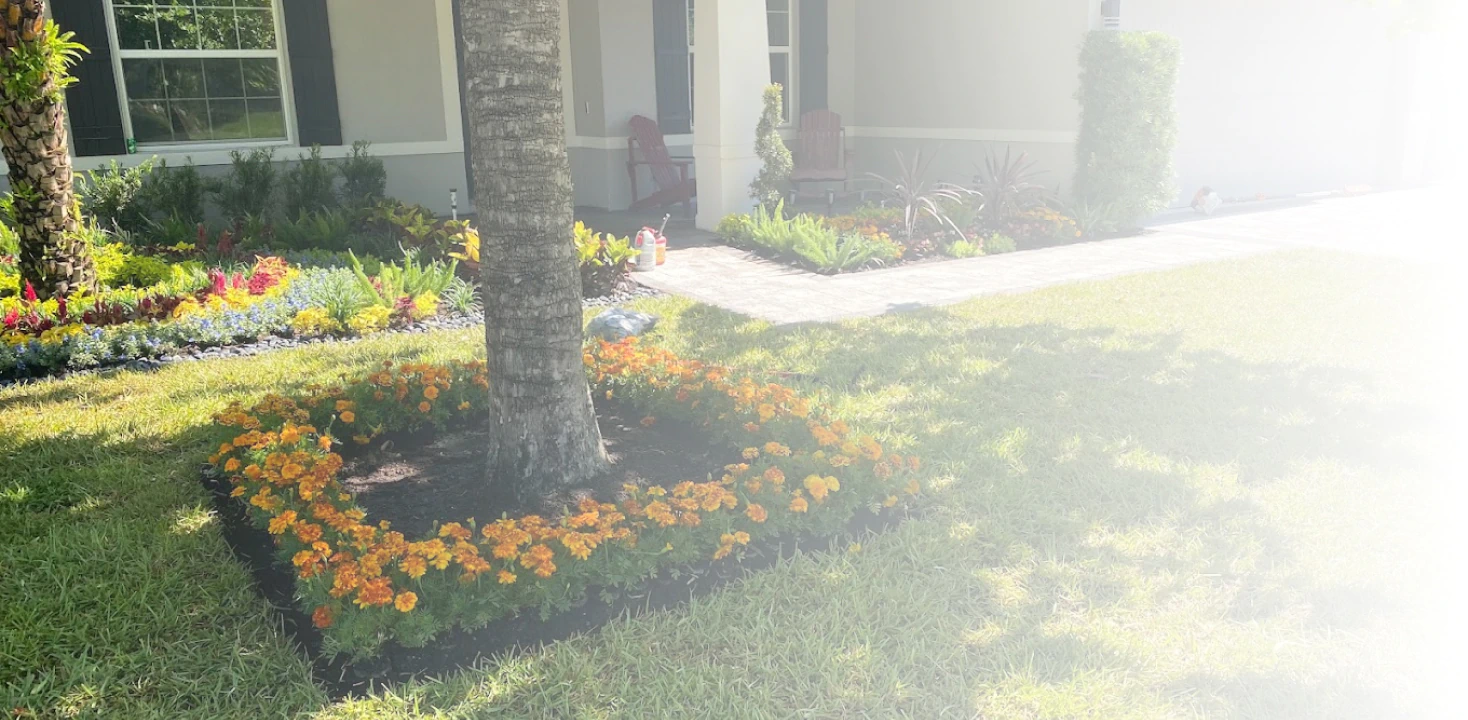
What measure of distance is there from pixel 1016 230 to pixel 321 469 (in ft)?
23.3

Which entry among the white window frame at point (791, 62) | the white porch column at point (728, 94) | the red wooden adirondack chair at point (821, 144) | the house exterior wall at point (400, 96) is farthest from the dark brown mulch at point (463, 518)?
the white window frame at point (791, 62)

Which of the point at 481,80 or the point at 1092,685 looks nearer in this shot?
the point at 1092,685

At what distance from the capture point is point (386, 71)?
892cm

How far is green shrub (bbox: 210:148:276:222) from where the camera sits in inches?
313

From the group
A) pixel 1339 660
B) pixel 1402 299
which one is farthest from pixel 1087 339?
pixel 1339 660

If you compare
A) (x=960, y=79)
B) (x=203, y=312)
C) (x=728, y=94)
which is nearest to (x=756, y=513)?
(x=203, y=312)

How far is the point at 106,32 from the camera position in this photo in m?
7.66

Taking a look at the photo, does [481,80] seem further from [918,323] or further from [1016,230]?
[1016,230]

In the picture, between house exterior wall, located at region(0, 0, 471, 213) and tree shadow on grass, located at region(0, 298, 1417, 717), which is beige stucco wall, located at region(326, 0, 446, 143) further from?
tree shadow on grass, located at region(0, 298, 1417, 717)

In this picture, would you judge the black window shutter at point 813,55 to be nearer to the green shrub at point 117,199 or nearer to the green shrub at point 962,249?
the green shrub at point 962,249

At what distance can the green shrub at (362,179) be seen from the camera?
8484 mm

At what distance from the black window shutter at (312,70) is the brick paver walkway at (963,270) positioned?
10.8 feet

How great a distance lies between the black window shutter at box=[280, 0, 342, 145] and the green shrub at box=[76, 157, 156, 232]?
53.8 inches

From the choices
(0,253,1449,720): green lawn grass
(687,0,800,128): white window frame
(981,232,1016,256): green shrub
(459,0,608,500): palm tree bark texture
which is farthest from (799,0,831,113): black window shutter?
(459,0,608,500): palm tree bark texture
